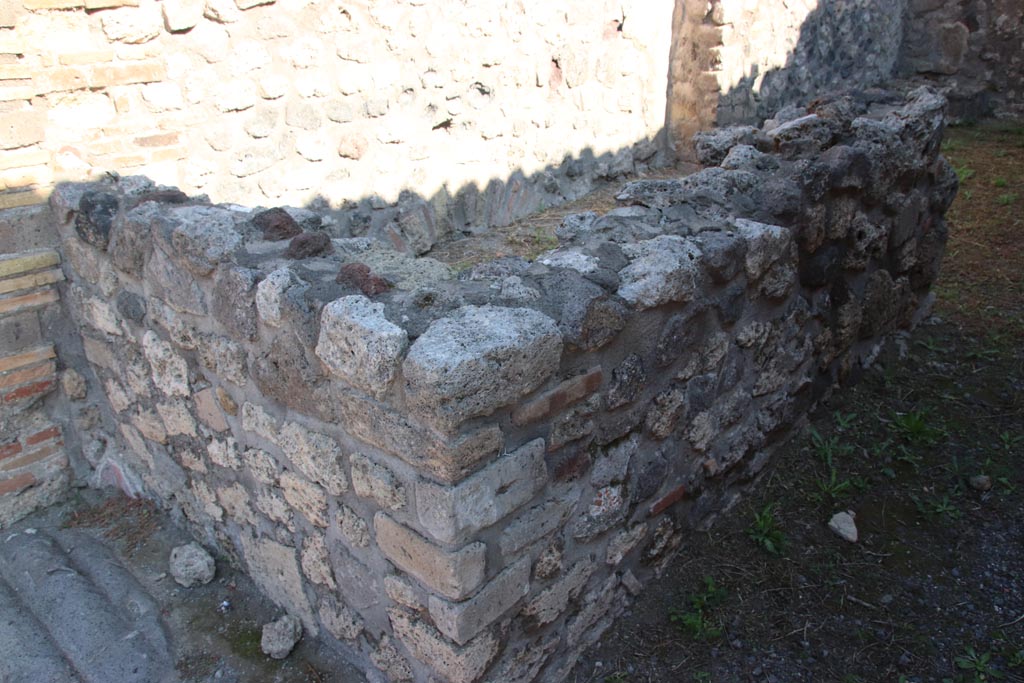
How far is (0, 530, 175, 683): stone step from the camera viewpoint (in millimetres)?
2229

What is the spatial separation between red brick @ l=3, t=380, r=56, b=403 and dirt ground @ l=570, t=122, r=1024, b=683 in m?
2.04

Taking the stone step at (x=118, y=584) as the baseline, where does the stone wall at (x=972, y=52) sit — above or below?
above

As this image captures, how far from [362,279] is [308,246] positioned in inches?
12.7

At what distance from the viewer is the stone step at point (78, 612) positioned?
2229 millimetres

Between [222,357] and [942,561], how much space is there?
218cm

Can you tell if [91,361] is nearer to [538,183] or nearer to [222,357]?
[222,357]

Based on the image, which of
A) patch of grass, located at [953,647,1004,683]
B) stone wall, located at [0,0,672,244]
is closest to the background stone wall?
stone wall, located at [0,0,672,244]

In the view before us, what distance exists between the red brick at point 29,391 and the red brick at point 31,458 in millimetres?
207

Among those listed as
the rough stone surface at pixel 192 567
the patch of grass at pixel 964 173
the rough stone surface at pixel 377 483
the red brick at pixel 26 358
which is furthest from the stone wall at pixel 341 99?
the patch of grass at pixel 964 173

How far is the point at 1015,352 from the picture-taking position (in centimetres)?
338

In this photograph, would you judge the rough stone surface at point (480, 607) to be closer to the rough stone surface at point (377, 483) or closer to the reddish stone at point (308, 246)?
the rough stone surface at point (377, 483)

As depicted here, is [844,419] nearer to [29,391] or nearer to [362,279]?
[362,279]

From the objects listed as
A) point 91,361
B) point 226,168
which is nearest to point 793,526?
point 91,361

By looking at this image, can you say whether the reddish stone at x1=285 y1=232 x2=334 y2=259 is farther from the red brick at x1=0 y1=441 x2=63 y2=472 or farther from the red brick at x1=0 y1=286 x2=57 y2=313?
the red brick at x1=0 y1=441 x2=63 y2=472
